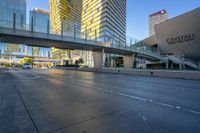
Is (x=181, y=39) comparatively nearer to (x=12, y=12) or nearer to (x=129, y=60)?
(x=129, y=60)

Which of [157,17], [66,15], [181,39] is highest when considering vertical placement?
[157,17]

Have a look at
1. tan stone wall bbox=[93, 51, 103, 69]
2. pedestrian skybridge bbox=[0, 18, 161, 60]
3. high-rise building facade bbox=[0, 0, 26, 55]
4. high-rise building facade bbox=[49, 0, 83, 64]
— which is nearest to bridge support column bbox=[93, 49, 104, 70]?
tan stone wall bbox=[93, 51, 103, 69]

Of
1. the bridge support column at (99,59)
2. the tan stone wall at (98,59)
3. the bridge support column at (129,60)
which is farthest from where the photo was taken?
the bridge support column at (129,60)

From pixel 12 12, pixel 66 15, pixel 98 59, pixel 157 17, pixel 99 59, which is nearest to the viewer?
pixel 12 12

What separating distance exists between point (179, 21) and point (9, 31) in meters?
55.5

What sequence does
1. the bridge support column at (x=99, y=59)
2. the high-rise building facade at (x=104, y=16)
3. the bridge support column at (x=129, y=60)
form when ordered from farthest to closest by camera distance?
the high-rise building facade at (x=104, y=16)
the bridge support column at (x=129, y=60)
the bridge support column at (x=99, y=59)

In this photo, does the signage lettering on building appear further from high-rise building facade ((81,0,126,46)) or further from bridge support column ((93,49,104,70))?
bridge support column ((93,49,104,70))

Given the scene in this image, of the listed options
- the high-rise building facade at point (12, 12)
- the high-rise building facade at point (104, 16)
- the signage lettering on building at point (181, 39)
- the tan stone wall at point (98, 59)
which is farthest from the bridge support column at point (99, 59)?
the signage lettering on building at point (181, 39)

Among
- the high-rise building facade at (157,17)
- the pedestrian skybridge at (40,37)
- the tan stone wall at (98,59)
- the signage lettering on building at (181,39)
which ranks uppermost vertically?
the high-rise building facade at (157,17)

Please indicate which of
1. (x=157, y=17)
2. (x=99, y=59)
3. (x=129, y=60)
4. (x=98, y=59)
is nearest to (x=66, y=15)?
(x=129, y=60)

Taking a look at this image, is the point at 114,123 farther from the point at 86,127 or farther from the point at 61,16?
the point at 61,16

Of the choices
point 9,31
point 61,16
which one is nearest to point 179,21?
point 9,31

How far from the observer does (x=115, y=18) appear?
83562mm

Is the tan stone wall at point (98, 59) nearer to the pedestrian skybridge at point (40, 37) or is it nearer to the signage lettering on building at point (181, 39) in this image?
the pedestrian skybridge at point (40, 37)
